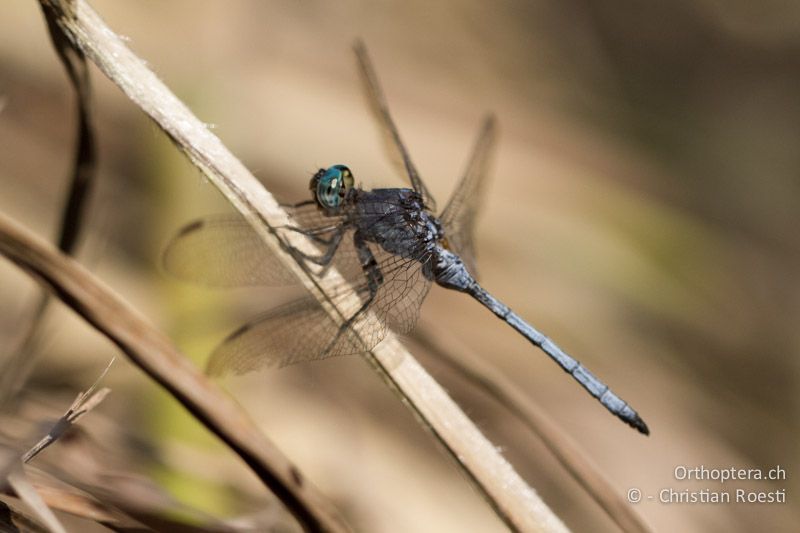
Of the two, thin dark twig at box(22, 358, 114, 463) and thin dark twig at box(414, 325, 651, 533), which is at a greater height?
thin dark twig at box(22, 358, 114, 463)

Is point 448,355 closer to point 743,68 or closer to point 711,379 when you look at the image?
point 711,379

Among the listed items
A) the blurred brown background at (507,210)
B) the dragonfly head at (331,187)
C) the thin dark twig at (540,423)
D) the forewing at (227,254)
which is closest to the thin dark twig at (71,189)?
the forewing at (227,254)

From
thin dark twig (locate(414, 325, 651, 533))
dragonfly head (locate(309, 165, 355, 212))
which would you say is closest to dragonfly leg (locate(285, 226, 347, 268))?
dragonfly head (locate(309, 165, 355, 212))

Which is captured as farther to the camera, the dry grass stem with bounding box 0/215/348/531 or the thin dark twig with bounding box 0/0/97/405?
the thin dark twig with bounding box 0/0/97/405

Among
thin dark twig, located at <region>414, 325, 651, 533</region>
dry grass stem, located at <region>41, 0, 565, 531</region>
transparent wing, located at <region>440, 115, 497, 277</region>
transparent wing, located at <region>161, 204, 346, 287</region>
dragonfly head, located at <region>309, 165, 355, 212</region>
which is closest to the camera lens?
→ dry grass stem, located at <region>41, 0, 565, 531</region>

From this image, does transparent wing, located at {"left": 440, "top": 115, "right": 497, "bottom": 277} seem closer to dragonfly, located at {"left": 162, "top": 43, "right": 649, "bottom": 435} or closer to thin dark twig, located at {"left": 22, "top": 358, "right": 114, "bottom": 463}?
dragonfly, located at {"left": 162, "top": 43, "right": 649, "bottom": 435}

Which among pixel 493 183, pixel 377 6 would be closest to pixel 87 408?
pixel 493 183

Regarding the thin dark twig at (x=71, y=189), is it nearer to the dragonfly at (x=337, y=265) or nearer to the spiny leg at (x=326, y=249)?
the dragonfly at (x=337, y=265)
